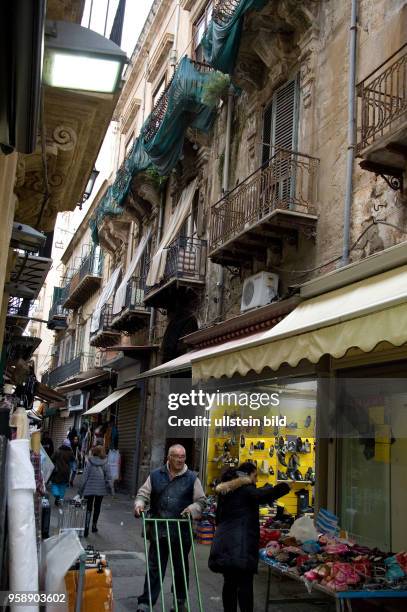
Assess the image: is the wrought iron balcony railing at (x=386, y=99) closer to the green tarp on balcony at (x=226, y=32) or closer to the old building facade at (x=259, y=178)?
the old building facade at (x=259, y=178)

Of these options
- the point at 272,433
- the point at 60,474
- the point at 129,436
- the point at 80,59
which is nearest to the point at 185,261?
the point at 60,474

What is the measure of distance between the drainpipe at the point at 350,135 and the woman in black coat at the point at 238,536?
435 cm

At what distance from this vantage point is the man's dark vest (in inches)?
232

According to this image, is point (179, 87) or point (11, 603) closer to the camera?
point (11, 603)

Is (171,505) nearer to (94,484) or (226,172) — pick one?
(94,484)

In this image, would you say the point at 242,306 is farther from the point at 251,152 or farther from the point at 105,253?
the point at 105,253

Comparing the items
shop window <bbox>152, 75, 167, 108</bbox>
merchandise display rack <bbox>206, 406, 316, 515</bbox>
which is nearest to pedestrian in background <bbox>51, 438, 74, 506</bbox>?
merchandise display rack <bbox>206, 406, 316, 515</bbox>

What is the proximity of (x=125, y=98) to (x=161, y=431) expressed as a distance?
16.0 metres

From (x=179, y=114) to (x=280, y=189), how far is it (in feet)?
18.8

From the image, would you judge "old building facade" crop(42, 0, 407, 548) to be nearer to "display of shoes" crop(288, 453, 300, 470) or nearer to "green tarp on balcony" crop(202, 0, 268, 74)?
"green tarp on balcony" crop(202, 0, 268, 74)

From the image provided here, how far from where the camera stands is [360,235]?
8.66m

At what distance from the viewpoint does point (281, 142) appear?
37.7 ft

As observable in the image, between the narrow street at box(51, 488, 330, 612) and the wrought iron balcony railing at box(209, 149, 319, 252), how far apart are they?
544 cm

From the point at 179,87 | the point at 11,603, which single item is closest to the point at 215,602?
the point at 11,603
